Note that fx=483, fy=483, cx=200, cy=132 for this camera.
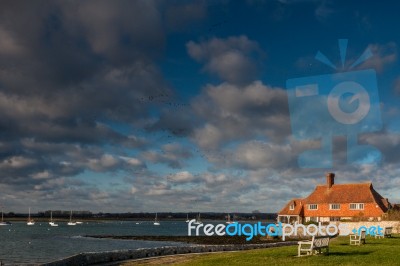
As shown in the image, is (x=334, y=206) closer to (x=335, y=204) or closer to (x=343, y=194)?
(x=335, y=204)

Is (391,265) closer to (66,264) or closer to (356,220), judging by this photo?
(66,264)

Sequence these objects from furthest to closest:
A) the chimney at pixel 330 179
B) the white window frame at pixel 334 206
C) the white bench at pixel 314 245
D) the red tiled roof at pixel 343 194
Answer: the chimney at pixel 330 179 < the white window frame at pixel 334 206 < the red tiled roof at pixel 343 194 < the white bench at pixel 314 245

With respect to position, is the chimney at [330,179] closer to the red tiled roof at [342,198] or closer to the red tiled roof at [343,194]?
the red tiled roof at [342,198]

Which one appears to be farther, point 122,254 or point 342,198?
point 342,198

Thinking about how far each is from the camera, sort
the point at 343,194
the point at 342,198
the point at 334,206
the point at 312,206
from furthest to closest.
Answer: the point at 312,206 → the point at 343,194 → the point at 334,206 → the point at 342,198

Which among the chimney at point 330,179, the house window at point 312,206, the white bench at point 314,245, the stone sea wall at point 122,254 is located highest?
the chimney at point 330,179

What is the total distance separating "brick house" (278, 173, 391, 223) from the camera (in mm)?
75812

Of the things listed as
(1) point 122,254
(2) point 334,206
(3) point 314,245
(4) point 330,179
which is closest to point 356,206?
(2) point 334,206

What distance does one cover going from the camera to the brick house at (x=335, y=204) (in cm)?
7581

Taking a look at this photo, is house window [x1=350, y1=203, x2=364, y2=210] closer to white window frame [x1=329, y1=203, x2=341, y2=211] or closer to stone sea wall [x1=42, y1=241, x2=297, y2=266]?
white window frame [x1=329, y1=203, x2=341, y2=211]

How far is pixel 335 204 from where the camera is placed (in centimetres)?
7925

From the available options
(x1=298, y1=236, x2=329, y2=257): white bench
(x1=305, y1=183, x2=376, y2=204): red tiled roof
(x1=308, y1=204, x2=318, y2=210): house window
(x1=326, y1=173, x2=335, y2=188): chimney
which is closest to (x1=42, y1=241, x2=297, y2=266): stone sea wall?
(x1=298, y1=236, x2=329, y2=257): white bench

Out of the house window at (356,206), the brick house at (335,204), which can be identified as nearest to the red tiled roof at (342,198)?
the brick house at (335,204)

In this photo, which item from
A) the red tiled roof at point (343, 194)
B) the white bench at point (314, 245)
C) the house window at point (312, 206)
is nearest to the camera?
the white bench at point (314, 245)
